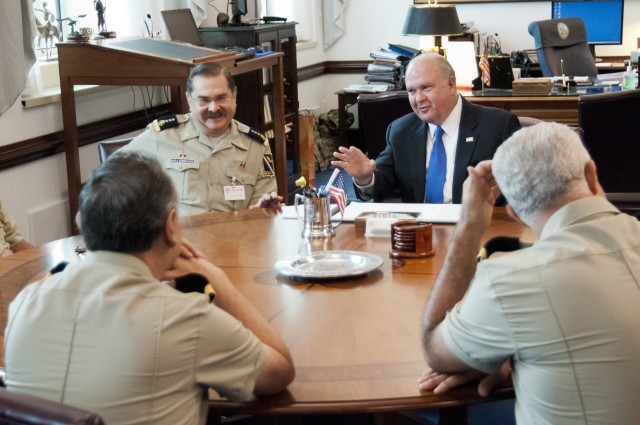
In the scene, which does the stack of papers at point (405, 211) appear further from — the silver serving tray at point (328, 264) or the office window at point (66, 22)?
the office window at point (66, 22)

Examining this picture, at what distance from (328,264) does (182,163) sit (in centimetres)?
132

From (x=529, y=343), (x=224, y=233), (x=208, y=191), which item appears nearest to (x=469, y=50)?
(x=208, y=191)

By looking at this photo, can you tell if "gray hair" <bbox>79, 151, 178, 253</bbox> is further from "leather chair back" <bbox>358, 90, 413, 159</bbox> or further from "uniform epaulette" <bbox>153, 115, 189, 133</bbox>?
"leather chair back" <bbox>358, 90, 413, 159</bbox>

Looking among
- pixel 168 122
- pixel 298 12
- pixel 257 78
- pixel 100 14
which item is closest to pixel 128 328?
pixel 168 122

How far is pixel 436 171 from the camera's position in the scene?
3744mm

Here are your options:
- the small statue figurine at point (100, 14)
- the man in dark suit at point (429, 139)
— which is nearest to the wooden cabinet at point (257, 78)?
the small statue figurine at point (100, 14)

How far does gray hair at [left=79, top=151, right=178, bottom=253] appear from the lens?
1.64 m

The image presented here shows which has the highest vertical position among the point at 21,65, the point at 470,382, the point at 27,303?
the point at 21,65

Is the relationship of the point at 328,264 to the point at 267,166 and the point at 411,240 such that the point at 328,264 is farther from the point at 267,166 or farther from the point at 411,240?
the point at 267,166

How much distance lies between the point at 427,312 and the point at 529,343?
0.30 m

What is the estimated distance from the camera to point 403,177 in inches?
152

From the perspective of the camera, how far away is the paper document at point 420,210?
312 centimetres

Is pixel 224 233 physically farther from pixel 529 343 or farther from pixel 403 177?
pixel 529 343

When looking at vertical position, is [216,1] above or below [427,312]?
Answer: above
